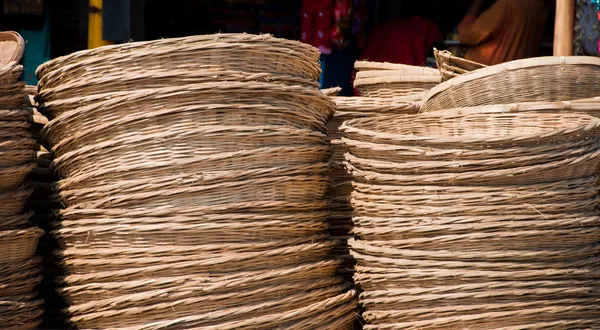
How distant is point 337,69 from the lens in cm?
555

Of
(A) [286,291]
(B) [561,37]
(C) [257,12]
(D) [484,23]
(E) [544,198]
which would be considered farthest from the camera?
(C) [257,12]

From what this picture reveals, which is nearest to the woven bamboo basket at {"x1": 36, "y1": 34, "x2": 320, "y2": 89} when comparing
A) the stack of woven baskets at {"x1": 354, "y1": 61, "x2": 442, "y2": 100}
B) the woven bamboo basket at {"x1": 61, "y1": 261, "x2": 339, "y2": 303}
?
the woven bamboo basket at {"x1": 61, "y1": 261, "x2": 339, "y2": 303}

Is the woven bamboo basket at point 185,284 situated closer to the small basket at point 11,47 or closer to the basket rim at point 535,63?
the small basket at point 11,47

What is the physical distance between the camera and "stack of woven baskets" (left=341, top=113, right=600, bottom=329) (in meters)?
2.00

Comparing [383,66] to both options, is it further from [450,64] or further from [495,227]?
[495,227]

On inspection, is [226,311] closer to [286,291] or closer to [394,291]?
[286,291]

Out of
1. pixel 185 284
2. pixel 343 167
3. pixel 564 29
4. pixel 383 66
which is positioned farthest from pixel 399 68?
pixel 185 284

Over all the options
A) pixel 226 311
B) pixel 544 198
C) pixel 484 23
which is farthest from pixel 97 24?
pixel 544 198

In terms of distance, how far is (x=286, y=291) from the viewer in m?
2.15

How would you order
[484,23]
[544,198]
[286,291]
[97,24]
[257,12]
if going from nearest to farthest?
[544,198], [286,291], [97,24], [484,23], [257,12]

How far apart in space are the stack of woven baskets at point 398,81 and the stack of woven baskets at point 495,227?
1011 mm

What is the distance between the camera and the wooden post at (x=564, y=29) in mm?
3191

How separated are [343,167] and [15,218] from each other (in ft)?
3.36

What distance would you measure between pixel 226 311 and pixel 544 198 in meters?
0.86
